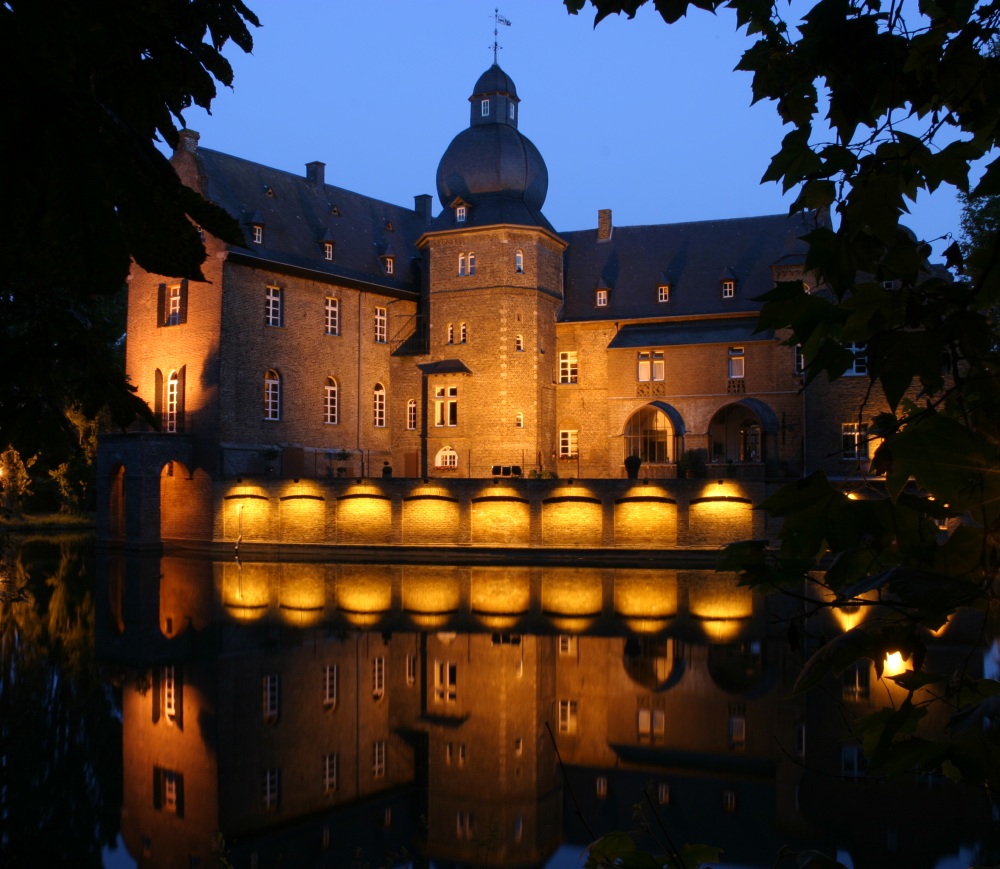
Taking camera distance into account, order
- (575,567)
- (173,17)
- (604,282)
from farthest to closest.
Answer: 1. (604,282)
2. (575,567)
3. (173,17)

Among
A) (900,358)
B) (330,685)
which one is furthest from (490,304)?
(900,358)

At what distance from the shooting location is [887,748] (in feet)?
5.13

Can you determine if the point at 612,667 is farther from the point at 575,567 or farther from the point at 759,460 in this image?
the point at 759,460

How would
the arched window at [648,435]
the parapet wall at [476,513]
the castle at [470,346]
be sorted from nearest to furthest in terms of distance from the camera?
the parapet wall at [476,513]
the castle at [470,346]
the arched window at [648,435]

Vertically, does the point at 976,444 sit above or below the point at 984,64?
below

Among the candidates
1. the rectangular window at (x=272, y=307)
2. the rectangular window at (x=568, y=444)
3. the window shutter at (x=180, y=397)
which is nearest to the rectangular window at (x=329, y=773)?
the window shutter at (x=180, y=397)

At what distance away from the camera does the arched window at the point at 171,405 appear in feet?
114

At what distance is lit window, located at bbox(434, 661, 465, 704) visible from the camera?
540 inches

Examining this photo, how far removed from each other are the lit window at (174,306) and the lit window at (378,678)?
73.1 feet

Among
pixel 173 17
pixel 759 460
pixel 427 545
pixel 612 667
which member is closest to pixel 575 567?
pixel 427 545

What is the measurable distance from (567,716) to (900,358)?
37.9 ft

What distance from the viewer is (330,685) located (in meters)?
14.2

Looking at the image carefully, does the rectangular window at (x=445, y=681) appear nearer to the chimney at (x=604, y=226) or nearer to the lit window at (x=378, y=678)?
the lit window at (x=378, y=678)

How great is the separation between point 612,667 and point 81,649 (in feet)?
26.8
